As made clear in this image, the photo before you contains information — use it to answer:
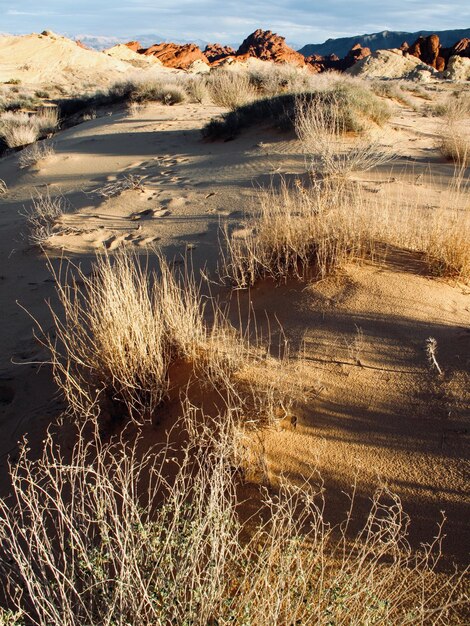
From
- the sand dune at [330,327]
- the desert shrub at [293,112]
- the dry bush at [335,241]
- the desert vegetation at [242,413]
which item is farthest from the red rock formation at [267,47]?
the dry bush at [335,241]

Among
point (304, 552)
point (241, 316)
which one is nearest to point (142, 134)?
point (241, 316)

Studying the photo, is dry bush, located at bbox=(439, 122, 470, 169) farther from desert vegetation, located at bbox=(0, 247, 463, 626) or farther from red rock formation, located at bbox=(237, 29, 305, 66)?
red rock formation, located at bbox=(237, 29, 305, 66)

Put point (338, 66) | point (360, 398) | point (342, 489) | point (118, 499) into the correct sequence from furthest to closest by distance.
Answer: point (338, 66) < point (360, 398) < point (118, 499) < point (342, 489)

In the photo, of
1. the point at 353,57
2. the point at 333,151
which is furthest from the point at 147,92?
the point at 353,57

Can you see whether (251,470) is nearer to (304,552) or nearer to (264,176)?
(304,552)

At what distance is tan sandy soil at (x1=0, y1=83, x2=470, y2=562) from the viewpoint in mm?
2406

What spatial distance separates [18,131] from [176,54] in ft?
120

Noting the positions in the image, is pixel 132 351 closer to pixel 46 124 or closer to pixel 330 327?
pixel 330 327

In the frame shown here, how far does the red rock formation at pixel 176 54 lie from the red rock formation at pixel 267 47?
471 cm

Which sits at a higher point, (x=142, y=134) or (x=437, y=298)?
(x=142, y=134)

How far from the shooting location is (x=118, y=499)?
8.30 ft

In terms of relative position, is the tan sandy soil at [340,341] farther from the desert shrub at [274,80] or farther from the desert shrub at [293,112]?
the desert shrub at [274,80]

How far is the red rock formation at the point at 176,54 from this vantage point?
145ft

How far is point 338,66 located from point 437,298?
5056 cm
